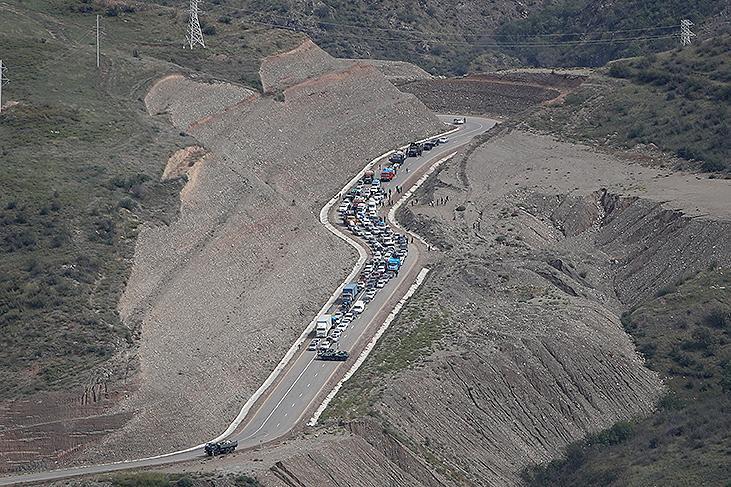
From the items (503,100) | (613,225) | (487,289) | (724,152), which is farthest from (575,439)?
(503,100)

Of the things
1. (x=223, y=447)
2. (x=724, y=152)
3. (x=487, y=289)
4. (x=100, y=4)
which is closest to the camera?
(x=223, y=447)

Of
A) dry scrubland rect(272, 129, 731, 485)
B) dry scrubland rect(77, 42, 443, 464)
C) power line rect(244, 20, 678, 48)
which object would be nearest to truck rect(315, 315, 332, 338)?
dry scrubland rect(77, 42, 443, 464)

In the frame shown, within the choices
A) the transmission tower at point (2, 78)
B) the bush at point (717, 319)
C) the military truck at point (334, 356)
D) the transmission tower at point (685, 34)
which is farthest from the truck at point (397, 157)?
the military truck at point (334, 356)

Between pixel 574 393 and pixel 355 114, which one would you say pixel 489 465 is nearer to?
pixel 574 393

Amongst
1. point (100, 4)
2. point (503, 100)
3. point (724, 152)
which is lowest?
point (100, 4)

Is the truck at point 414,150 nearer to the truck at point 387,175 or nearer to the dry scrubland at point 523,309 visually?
the dry scrubland at point 523,309
